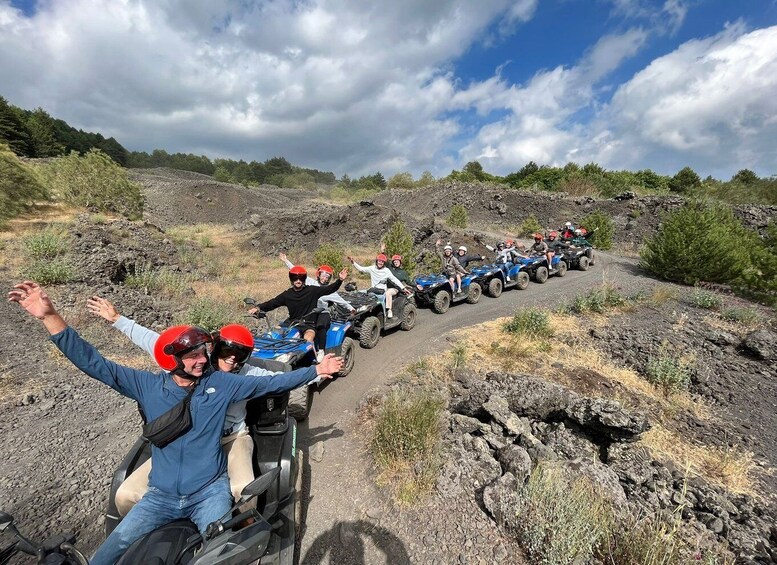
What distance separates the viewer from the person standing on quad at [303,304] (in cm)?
521

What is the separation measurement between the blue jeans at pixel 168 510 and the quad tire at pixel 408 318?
18.8 feet

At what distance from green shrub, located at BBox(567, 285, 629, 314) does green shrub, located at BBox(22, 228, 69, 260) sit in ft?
43.6

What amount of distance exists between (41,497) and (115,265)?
7.56m

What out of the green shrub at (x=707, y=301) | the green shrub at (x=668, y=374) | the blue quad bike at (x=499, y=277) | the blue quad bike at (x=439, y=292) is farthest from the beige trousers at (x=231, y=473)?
the green shrub at (x=707, y=301)

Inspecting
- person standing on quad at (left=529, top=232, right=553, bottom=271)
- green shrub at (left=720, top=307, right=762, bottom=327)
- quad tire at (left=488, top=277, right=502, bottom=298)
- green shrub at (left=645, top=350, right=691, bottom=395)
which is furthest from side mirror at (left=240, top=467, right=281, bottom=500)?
person standing on quad at (left=529, top=232, right=553, bottom=271)

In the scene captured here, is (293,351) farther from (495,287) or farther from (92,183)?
(92,183)

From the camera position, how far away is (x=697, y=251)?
11836mm

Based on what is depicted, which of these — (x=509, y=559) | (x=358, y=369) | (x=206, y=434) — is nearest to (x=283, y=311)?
(x=358, y=369)

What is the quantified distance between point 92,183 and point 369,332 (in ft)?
58.8

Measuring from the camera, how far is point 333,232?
63.7 ft

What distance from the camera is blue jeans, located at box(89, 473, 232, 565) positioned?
6.88 ft

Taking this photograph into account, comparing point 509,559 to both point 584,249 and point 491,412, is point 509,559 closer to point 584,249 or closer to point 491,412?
point 491,412

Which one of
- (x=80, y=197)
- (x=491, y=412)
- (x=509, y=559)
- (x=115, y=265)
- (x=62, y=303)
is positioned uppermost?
(x=80, y=197)

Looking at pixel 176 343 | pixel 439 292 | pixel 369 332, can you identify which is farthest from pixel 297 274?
pixel 439 292
